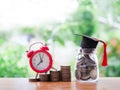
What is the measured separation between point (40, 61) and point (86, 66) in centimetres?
25

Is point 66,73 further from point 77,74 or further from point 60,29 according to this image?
point 60,29

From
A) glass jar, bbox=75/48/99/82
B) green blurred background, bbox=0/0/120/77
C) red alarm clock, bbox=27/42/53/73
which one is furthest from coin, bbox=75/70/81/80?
green blurred background, bbox=0/0/120/77

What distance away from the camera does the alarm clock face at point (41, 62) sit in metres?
1.50

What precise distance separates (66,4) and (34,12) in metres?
0.26

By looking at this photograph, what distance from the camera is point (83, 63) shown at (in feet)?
4.76

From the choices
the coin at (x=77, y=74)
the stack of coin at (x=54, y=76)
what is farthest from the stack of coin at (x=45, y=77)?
the coin at (x=77, y=74)

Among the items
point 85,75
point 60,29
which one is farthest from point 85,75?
point 60,29

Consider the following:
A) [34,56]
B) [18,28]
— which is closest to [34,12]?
[18,28]

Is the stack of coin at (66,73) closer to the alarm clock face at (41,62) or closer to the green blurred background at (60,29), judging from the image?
the alarm clock face at (41,62)

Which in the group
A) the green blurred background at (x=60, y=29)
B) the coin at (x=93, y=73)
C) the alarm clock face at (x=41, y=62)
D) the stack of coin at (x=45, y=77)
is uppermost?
the green blurred background at (x=60, y=29)

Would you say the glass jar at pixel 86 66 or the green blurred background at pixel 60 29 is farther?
the green blurred background at pixel 60 29

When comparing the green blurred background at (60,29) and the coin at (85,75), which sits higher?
the green blurred background at (60,29)

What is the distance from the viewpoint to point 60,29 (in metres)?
2.24

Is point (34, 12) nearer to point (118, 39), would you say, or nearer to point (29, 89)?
point (118, 39)
